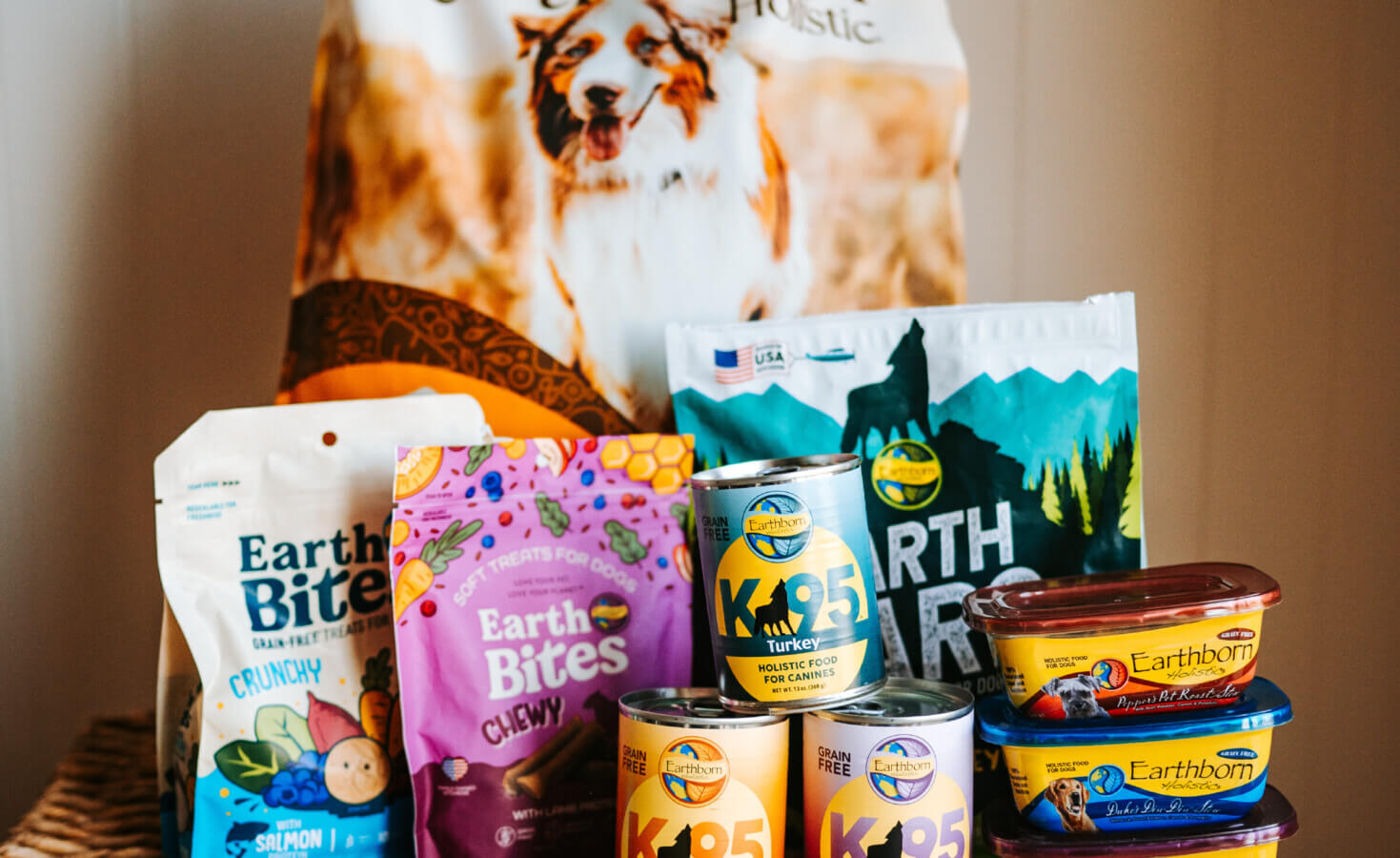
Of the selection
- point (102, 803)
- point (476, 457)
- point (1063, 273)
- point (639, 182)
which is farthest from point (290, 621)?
point (1063, 273)

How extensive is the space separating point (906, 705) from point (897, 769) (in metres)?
0.08

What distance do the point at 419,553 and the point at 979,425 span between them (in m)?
0.44

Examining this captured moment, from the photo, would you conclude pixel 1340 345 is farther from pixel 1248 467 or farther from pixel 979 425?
pixel 979 425

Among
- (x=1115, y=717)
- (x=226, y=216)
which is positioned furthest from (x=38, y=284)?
(x=1115, y=717)

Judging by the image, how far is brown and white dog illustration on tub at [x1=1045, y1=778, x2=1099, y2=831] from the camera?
2.10 feet

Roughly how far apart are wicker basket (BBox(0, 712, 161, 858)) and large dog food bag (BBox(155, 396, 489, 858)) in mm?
72

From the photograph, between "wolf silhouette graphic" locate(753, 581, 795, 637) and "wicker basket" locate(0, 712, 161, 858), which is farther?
"wicker basket" locate(0, 712, 161, 858)

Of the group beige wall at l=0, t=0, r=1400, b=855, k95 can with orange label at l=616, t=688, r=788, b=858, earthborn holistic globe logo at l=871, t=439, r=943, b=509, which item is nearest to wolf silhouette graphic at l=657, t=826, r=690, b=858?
k95 can with orange label at l=616, t=688, r=788, b=858

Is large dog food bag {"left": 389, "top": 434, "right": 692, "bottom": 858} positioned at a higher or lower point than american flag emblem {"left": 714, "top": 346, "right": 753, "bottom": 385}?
lower

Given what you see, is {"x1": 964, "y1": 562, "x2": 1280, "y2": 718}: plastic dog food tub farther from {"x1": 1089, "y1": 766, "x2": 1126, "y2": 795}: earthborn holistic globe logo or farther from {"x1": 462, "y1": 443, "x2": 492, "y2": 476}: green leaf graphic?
{"x1": 462, "y1": 443, "x2": 492, "y2": 476}: green leaf graphic

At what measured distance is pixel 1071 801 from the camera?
643mm

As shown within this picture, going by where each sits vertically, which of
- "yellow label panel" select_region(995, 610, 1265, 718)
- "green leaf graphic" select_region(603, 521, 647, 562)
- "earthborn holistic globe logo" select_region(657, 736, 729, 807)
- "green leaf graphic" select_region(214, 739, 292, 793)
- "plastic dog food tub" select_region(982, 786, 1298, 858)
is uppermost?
"green leaf graphic" select_region(603, 521, 647, 562)

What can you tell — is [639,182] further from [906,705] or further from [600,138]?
[906,705]

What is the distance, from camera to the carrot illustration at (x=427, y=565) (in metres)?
0.70
